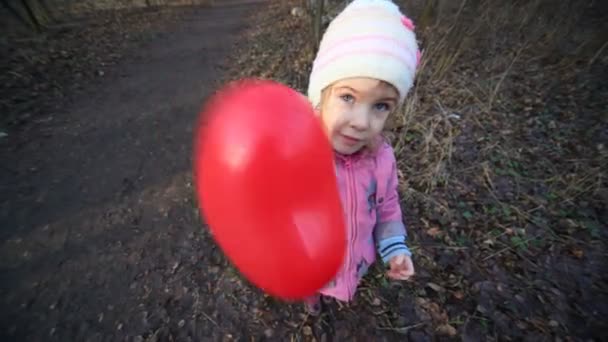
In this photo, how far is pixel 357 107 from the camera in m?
0.97

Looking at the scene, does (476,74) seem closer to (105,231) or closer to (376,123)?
(376,123)

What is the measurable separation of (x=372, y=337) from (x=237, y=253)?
1449 millimetres

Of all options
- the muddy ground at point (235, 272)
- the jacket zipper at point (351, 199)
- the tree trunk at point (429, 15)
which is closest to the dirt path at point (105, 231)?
the muddy ground at point (235, 272)

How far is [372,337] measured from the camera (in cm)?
174

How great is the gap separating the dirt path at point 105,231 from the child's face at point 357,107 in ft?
4.79

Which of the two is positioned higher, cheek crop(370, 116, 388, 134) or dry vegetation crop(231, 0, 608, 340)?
cheek crop(370, 116, 388, 134)

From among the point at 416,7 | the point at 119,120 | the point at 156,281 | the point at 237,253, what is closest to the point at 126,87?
the point at 119,120

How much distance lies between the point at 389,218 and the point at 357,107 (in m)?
0.61

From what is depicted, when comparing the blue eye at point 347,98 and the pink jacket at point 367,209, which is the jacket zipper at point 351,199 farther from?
the blue eye at point 347,98

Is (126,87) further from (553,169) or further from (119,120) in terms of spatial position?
(553,169)

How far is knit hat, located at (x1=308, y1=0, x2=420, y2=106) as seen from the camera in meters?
0.94

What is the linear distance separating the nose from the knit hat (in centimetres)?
12

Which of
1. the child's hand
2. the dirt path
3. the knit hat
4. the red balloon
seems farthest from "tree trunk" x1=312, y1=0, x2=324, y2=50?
the red balloon

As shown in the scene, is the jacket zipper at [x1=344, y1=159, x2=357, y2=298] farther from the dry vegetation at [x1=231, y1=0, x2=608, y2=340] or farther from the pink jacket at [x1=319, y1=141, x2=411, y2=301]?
the dry vegetation at [x1=231, y1=0, x2=608, y2=340]
